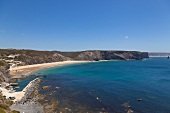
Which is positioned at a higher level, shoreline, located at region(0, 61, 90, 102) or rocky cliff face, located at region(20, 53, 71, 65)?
rocky cliff face, located at region(20, 53, 71, 65)

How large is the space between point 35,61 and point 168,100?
387 feet

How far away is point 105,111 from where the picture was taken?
33.2m

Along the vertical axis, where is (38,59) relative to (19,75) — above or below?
above

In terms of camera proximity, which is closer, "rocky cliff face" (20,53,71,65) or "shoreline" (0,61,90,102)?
"shoreline" (0,61,90,102)

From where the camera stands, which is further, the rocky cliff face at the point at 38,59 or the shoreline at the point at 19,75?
the rocky cliff face at the point at 38,59

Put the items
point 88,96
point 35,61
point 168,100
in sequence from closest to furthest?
point 168,100
point 88,96
point 35,61

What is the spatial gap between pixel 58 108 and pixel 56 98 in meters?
7.65

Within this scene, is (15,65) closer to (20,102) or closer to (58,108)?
(20,102)

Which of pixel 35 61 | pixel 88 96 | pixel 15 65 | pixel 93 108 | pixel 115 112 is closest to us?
pixel 115 112

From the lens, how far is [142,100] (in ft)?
131

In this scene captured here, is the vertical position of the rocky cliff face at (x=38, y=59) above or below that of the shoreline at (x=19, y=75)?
above

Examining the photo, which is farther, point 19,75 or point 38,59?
point 38,59

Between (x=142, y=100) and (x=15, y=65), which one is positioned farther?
(x=15, y=65)

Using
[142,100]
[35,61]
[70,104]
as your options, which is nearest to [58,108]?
[70,104]
